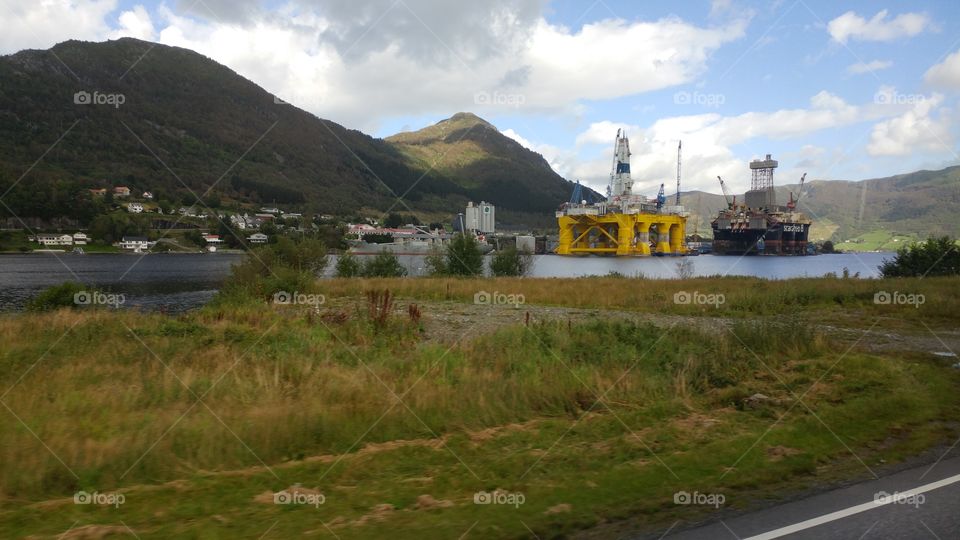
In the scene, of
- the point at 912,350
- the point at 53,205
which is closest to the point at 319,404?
the point at 912,350

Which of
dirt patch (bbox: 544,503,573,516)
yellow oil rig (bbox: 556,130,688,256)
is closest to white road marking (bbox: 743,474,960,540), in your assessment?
dirt patch (bbox: 544,503,573,516)

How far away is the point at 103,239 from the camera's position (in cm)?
6500

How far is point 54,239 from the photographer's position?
6216cm

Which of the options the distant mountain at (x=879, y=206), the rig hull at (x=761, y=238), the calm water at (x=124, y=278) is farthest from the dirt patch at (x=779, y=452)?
the rig hull at (x=761, y=238)

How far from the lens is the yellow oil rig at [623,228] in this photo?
10900cm

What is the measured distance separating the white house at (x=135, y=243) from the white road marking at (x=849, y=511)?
243ft

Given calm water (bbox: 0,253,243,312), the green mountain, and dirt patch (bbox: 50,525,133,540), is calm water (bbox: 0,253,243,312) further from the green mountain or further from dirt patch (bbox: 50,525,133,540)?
dirt patch (bbox: 50,525,133,540)

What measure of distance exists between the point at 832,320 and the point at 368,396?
18.1m

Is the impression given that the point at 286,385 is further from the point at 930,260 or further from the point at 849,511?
the point at 930,260

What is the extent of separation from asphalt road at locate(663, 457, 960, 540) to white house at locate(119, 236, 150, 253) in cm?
7377

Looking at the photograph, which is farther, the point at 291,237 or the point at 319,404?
the point at 291,237

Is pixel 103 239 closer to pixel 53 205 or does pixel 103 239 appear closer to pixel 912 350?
pixel 53 205

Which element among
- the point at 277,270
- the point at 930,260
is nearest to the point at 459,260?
the point at 277,270

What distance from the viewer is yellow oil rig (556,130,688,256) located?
10900 cm
